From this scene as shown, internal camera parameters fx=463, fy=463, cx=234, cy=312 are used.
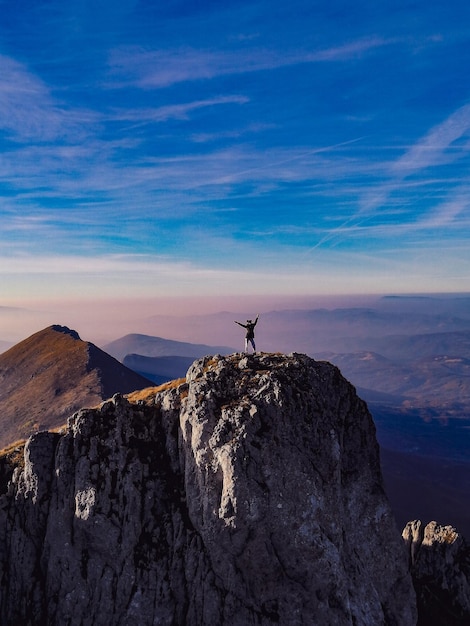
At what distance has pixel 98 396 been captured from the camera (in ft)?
572

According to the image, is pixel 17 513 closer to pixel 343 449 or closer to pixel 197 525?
pixel 197 525

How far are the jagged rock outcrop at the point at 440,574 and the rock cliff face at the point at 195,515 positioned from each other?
22.4m

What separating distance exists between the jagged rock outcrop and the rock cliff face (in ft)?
73.5

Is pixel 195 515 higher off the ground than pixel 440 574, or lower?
higher

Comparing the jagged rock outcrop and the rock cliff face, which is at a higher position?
the rock cliff face

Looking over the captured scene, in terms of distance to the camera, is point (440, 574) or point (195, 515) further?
point (440, 574)

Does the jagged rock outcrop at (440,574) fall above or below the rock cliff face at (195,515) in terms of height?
below

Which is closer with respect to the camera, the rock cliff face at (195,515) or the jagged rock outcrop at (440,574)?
the rock cliff face at (195,515)

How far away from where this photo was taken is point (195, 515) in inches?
1500

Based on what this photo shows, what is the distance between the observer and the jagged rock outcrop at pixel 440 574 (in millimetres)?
55875

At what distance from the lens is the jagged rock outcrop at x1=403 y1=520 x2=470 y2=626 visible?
55.9 metres

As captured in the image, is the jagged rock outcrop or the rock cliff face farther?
the jagged rock outcrop

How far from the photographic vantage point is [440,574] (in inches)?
2411

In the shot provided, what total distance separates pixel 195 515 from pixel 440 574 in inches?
1664
